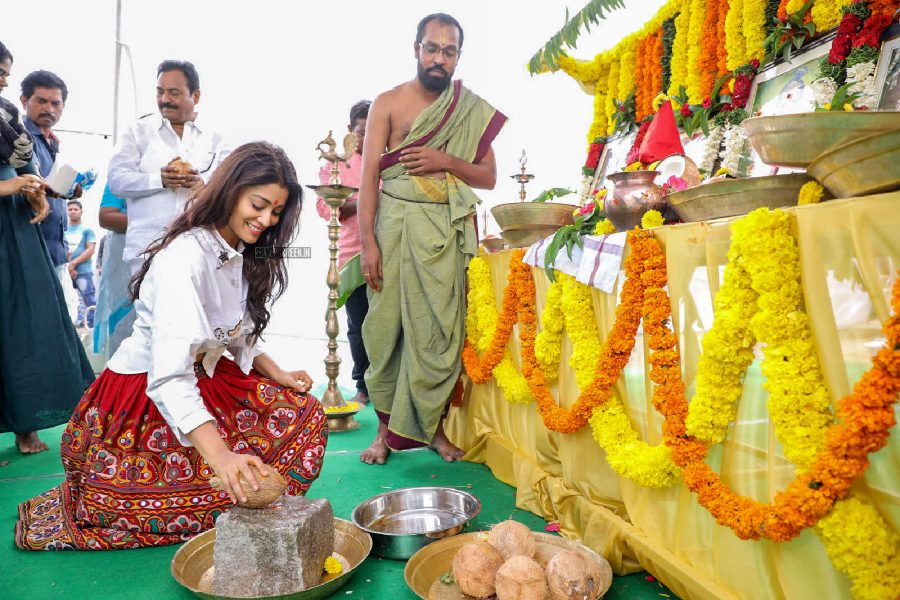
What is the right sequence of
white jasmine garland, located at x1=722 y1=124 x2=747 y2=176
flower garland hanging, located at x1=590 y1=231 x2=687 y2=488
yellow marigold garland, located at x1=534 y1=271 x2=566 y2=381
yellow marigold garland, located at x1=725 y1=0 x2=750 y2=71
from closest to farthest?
Result: flower garland hanging, located at x1=590 y1=231 x2=687 y2=488 → yellow marigold garland, located at x1=534 y1=271 x2=566 y2=381 → white jasmine garland, located at x1=722 y1=124 x2=747 y2=176 → yellow marigold garland, located at x1=725 y1=0 x2=750 y2=71

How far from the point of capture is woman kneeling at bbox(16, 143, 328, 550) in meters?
2.08

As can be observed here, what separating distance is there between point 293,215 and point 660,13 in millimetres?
3117

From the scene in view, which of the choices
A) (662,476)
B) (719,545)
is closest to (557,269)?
(662,476)

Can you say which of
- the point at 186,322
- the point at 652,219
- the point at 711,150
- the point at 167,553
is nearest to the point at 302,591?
the point at 167,553

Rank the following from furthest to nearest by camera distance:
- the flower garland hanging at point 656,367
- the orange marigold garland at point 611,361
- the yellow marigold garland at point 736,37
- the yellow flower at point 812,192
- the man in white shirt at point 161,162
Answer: the man in white shirt at point 161,162, the yellow marigold garland at point 736,37, the orange marigold garland at point 611,361, the flower garland hanging at point 656,367, the yellow flower at point 812,192

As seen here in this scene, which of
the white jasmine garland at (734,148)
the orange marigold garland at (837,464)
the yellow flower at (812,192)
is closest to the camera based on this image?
the orange marigold garland at (837,464)

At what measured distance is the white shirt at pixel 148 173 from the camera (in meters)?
3.65

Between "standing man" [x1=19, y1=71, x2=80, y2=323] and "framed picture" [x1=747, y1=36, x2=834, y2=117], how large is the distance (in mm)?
3980

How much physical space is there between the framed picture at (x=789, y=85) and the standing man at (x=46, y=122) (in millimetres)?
3980

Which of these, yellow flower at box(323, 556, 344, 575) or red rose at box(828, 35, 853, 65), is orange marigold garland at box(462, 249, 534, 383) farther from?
red rose at box(828, 35, 853, 65)

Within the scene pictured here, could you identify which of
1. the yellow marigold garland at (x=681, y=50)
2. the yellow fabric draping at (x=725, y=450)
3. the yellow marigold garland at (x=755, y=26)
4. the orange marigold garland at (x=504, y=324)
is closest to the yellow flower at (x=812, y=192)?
the yellow fabric draping at (x=725, y=450)

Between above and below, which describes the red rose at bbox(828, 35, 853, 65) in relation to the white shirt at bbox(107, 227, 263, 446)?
above

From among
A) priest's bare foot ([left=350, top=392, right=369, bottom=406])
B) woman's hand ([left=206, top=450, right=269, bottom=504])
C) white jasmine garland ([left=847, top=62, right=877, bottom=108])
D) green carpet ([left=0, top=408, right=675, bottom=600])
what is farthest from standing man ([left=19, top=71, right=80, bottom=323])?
white jasmine garland ([left=847, top=62, right=877, bottom=108])

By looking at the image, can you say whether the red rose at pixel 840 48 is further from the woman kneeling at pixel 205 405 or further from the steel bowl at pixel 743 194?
the woman kneeling at pixel 205 405
